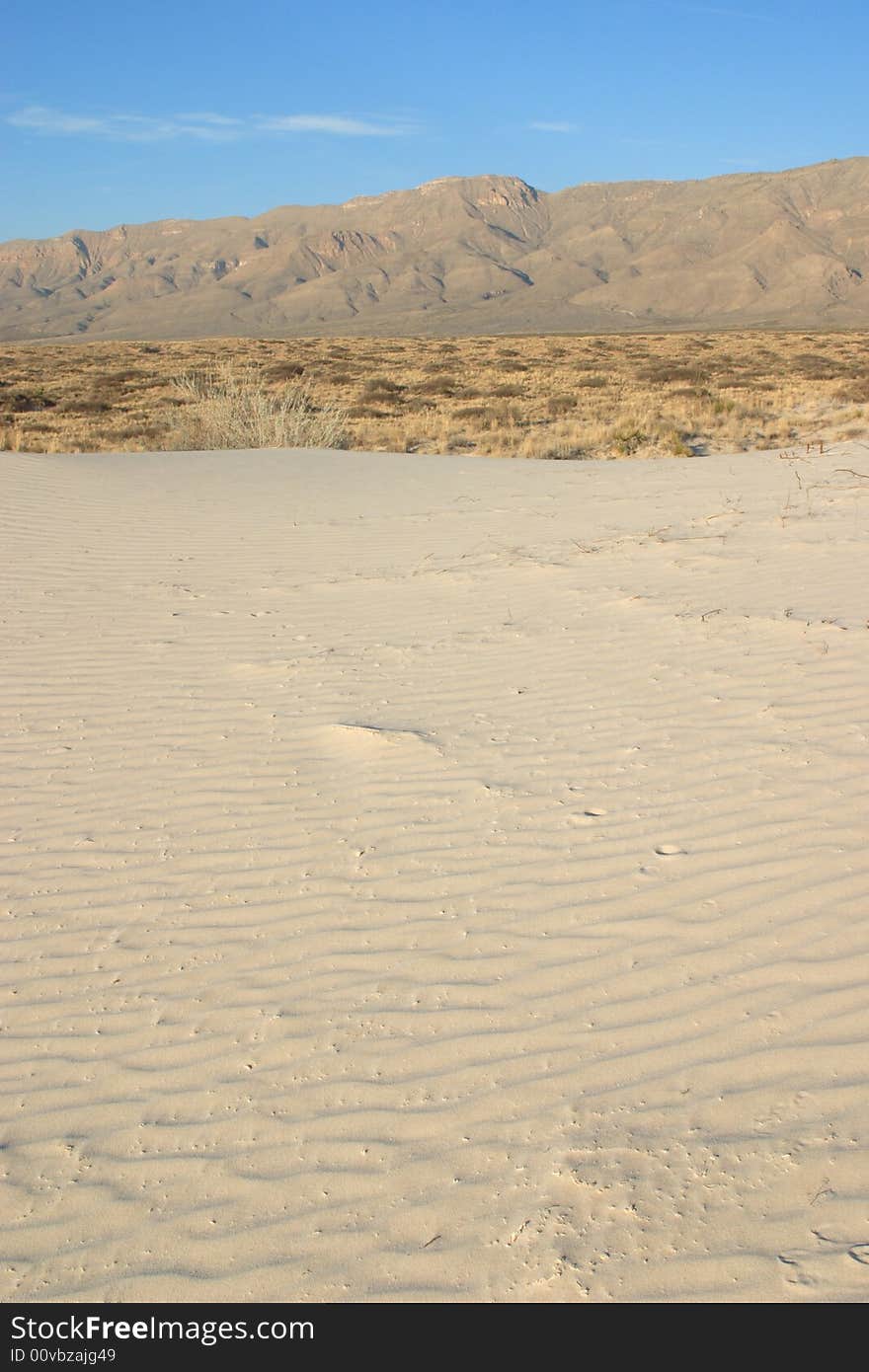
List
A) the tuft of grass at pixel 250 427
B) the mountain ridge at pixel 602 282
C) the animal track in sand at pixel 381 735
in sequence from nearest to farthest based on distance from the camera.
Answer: the animal track in sand at pixel 381 735 → the tuft of grass at pixel 250 427 → the mountain ridge at pixel 602 282

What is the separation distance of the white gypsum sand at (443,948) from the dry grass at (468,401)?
11.3 m

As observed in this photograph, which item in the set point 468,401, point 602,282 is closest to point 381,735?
point 468,401

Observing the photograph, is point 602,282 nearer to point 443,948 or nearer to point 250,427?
point 250,427

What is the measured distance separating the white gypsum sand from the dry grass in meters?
11.3

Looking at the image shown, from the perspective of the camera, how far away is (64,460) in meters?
13.7

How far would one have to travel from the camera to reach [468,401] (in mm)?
24609

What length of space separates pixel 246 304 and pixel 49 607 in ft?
592

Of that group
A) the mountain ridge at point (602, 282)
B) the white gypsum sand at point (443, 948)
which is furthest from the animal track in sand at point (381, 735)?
the mountain ridge at point (602, 282)

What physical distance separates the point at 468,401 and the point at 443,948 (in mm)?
22436

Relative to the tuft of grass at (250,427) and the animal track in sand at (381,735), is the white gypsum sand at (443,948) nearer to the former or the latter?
the animal track in sand at (381,735)

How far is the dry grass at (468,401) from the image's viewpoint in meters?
17.9

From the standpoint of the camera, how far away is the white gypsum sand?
7.73 feet

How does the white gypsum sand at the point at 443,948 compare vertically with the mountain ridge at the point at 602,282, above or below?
below

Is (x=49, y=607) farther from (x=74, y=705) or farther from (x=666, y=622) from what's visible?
(x=666, y=622)
